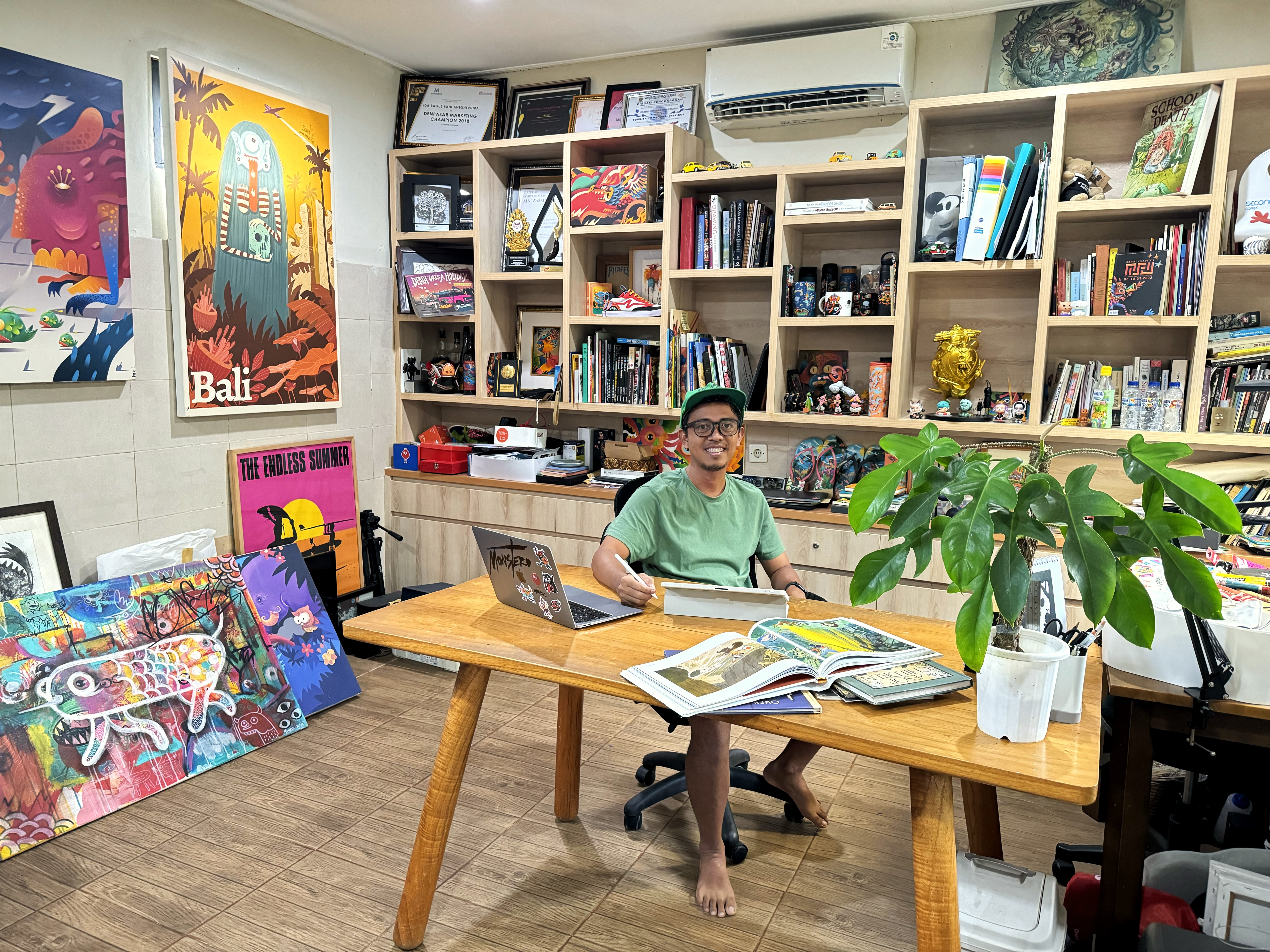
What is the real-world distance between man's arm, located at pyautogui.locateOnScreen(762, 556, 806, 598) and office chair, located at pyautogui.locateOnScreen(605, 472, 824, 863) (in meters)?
0.05

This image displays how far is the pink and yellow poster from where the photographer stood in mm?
3648

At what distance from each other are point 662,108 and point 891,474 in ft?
10.5

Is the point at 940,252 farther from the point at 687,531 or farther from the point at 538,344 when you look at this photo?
the point at 538,344

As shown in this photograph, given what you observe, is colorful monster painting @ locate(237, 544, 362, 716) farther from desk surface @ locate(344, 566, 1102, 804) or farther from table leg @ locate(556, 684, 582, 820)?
desk surface @ locate(344, 566, 1102, 804)

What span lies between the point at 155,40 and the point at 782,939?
3761mm

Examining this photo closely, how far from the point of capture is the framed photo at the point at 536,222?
418 cm

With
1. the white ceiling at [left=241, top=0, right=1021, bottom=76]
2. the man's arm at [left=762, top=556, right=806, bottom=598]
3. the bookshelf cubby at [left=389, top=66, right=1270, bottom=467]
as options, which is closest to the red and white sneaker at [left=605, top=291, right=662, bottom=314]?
the bookshelf cubby at [left=389, top=66, right=1270, bottom=467]

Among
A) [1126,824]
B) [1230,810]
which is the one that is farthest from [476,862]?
[1230,810]

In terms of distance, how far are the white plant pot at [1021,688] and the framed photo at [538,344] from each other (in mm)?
3228

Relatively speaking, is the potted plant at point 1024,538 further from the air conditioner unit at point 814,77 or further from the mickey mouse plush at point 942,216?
the air conditioner unit at point 814,77

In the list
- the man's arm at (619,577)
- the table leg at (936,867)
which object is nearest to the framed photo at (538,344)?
the man's arm at (619,577)

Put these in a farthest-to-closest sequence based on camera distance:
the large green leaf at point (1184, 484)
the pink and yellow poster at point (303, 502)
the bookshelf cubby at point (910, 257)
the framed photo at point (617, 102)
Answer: the framed photo at point (617, 102), the pink and yellow poster at point (303, 502), the bookshelf cubby at point (910, 257), the large green leaf at point (1184, 484)

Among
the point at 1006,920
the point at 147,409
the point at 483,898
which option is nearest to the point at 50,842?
the point at 483,898

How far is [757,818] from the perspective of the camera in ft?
8.45
